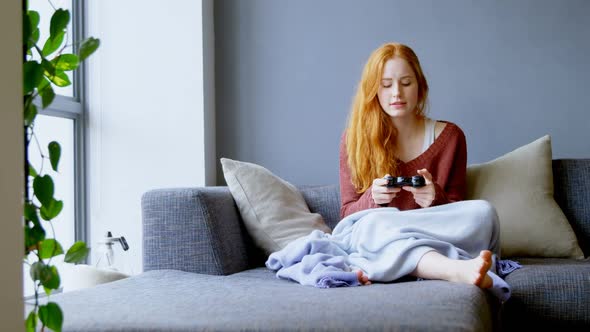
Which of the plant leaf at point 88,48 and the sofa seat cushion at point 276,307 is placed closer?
the plant leaf at point 88,48

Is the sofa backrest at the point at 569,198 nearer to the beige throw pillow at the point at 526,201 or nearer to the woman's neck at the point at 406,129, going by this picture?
the beige throw pillow at the point at 526,201

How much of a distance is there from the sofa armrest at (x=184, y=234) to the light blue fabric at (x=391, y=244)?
0.21 metres

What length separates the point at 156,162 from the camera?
135 inches

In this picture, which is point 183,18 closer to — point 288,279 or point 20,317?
point 288,279

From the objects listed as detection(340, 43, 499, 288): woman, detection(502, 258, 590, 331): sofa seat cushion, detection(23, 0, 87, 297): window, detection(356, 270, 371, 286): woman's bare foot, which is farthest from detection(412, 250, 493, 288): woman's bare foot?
detection(23, 0, 87, 297): window

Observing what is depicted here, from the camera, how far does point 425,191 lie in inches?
96.0

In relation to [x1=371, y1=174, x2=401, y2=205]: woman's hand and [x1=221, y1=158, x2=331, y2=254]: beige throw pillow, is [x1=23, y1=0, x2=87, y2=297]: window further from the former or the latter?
[x1=371, y1=174, x2=401, y2=205]: woman's hand

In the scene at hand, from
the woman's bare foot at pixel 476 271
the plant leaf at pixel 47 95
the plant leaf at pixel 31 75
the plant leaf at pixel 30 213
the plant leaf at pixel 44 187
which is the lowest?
the woman's bare foot at pixel 476 271

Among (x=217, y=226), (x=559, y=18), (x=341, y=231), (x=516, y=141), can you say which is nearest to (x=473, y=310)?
(x=341, y=231)

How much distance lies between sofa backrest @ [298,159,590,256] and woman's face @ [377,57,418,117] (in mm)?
489

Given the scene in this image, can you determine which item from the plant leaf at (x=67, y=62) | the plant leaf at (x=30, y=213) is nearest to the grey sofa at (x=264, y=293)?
the plant leaf at (x=30, y=213)

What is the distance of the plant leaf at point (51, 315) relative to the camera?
3.75 ft

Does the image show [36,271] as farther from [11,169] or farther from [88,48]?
[88,48]

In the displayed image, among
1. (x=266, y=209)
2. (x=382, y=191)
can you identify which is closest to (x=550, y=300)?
(x=382, y=191)
